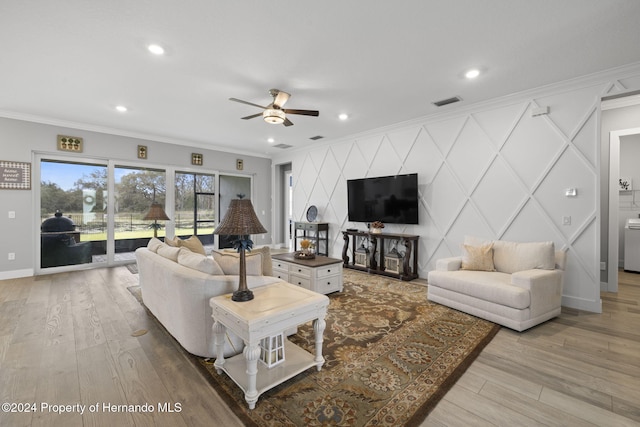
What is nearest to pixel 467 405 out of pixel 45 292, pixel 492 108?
pixel 492 108

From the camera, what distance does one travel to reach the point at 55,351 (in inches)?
91.7

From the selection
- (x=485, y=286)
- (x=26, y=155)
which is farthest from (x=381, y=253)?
(x=26, y=155)

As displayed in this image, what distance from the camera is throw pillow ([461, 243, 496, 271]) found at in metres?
3.49

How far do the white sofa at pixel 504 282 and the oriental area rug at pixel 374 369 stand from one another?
17cm

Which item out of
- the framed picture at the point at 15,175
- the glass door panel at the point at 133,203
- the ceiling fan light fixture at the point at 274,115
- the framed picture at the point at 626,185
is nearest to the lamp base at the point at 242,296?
the ceiling fan light fixture at the point at 274,115

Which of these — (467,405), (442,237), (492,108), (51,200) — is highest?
(492,108)

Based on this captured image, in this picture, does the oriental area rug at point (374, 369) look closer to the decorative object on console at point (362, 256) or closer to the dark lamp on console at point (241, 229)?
the dark lamp on console at point (241, 229)

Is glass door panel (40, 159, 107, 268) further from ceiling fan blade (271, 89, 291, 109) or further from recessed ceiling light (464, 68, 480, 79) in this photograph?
recessed ceiling light (464, 68, 480, 79)

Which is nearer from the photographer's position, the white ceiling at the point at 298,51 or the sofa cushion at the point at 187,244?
the white ceiling at the point at 298,51

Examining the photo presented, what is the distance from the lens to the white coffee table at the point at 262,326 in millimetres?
1683

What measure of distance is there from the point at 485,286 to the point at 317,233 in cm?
376

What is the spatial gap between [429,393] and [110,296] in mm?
4094

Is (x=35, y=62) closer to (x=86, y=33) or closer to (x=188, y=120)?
(x=86, y=33)

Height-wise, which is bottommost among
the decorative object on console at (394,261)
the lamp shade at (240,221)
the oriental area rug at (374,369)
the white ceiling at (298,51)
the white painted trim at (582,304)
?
the oriental area rug at (374,369)
